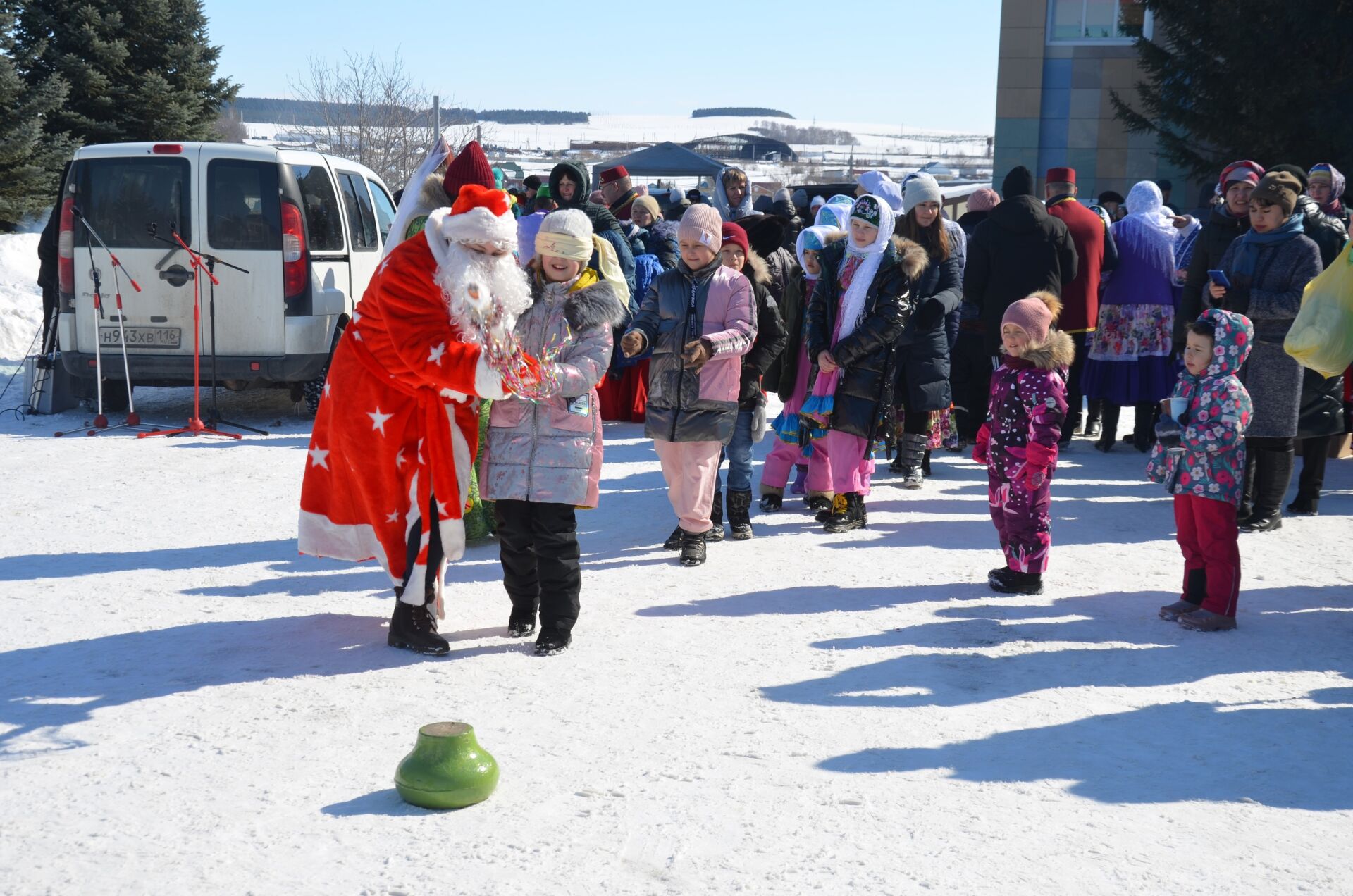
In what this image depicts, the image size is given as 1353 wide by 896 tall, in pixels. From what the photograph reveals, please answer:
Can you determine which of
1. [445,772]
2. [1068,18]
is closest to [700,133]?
[1068,18]

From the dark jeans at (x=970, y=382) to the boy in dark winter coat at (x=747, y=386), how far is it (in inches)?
106

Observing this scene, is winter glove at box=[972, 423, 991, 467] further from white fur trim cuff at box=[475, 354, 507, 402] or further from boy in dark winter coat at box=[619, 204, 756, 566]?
white fur trim cuff at box=[475, 354, 507, 402]

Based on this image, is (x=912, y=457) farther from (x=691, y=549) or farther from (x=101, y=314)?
(x=101, y=314)

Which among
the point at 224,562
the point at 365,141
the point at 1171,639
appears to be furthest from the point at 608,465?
the point at 365,141

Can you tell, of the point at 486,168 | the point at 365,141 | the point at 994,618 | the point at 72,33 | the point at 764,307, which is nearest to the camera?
the point at 486,168

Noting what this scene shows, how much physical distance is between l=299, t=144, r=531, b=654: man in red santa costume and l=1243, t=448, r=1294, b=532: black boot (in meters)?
4.47

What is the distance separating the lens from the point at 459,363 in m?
4.52

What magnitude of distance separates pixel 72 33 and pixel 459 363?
22.0 metres

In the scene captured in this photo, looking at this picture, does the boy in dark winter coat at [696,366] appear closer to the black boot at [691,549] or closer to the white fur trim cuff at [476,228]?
the black boot at [691,549]

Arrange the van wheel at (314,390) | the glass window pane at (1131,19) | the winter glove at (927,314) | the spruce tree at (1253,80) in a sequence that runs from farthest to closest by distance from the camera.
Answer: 1. the glass window pane at (1131,19)
2. the spruce tree at (1253,80)
3. the van wheel at (314,390)
4. the winter glove at (927,314)

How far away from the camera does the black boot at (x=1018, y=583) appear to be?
5.77 metres

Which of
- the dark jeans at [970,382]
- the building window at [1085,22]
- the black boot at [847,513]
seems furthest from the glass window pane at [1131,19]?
the black boot at [847,513]

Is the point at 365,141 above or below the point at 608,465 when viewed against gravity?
above

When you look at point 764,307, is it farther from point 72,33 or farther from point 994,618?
point 72,33
